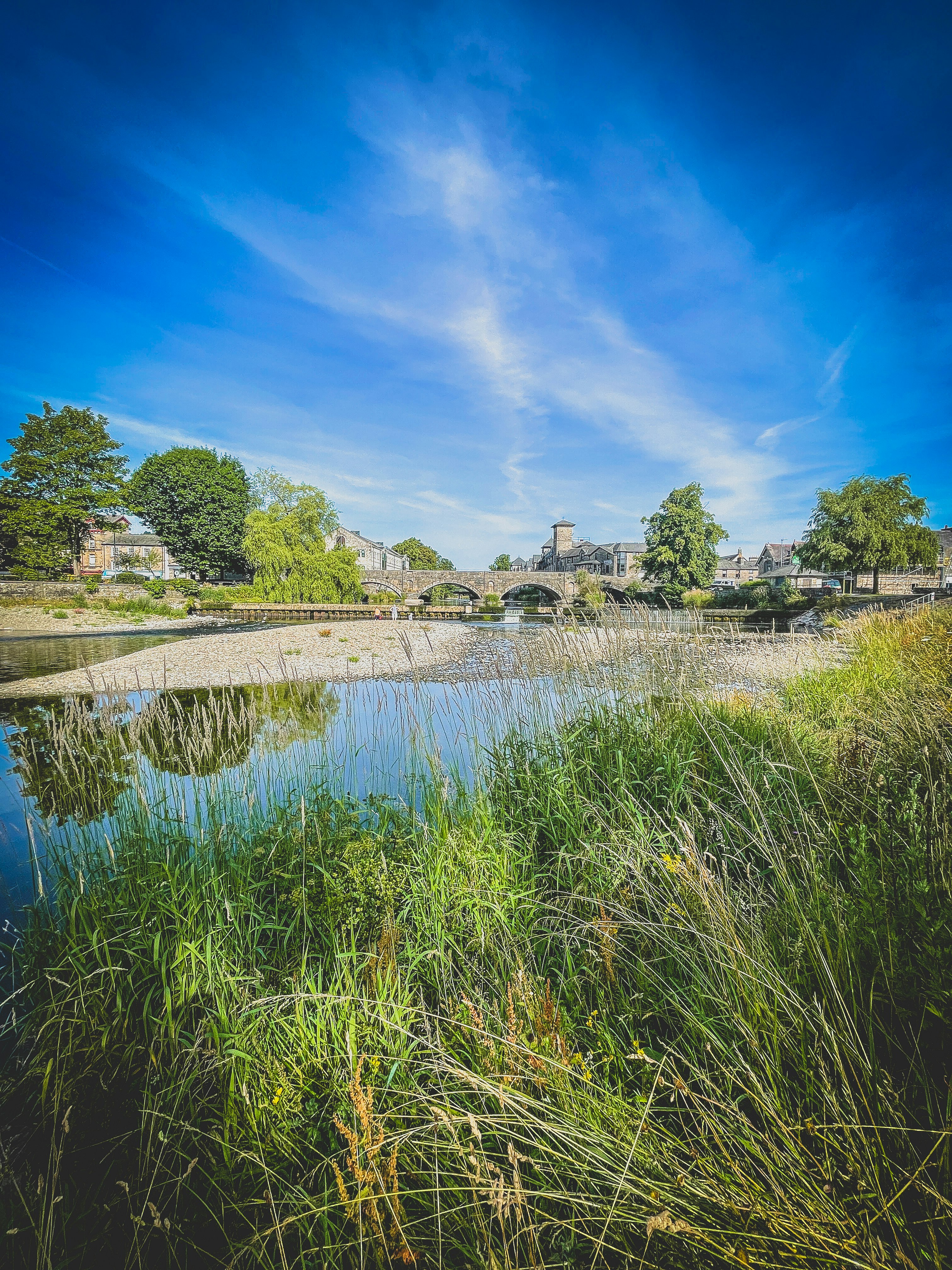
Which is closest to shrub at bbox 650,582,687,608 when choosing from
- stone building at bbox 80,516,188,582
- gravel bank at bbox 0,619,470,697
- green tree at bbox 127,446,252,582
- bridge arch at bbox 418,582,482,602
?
bridge arch at bbox 418,582,482,602

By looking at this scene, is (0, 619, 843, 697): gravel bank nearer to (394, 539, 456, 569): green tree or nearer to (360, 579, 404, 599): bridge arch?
(360, 579, 404, 599): bridge arch

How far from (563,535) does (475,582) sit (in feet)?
203

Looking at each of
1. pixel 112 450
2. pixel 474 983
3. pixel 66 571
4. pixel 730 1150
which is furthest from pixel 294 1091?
pixel 66 571

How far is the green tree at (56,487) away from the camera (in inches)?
1741

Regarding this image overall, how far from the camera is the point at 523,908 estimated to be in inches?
126

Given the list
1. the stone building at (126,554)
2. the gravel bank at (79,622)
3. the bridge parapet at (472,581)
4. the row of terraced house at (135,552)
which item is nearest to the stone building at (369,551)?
the row of terraced house at (135,552)

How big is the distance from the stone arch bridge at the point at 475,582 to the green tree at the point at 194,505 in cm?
1615

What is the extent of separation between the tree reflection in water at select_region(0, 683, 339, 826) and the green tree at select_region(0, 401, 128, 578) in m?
43.4

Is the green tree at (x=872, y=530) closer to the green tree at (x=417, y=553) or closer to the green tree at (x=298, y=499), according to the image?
the green tree at (x=298, y=499)

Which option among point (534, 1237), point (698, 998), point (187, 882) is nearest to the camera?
point (534, 1237)

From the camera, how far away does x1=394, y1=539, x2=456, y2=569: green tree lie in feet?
420

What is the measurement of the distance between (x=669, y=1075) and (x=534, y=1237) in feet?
2.97

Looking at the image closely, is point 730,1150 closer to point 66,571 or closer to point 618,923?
point 618,923

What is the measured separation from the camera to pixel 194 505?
58.1 metres
